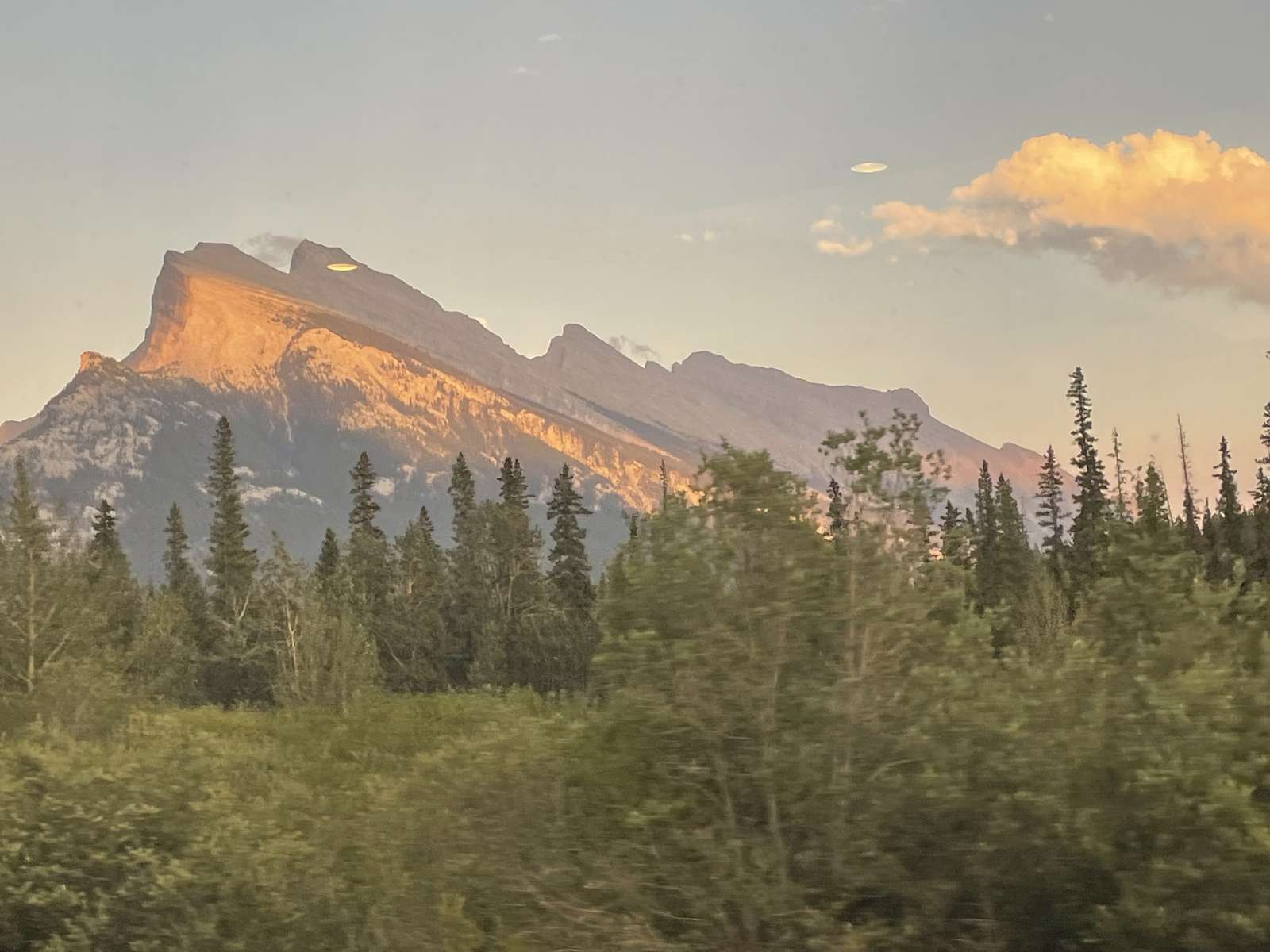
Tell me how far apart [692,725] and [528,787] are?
2216 millimetres

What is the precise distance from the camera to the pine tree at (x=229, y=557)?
103188 millimetres

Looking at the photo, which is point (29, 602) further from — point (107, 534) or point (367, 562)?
point (107, 534)

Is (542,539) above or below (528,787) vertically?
above

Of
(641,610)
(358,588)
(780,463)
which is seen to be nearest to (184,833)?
(641,610)

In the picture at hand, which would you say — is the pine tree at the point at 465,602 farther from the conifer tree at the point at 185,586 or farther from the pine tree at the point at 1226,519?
the pine tree at the point at 1226,519

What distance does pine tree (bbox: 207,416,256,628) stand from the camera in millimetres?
103188

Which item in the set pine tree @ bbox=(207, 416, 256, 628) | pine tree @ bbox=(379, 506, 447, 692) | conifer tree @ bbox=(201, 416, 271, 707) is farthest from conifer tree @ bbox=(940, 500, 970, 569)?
pine tree @ bbox=(207, 416, 256, 628)

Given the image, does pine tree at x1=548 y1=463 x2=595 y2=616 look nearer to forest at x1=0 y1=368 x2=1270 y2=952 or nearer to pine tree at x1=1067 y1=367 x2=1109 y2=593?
pine tree at x1=1067 y1=367 x2=1109 y2=593

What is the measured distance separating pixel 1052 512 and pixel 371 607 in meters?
66.0

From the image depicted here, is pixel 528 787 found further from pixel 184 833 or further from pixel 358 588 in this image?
pixel 358 588

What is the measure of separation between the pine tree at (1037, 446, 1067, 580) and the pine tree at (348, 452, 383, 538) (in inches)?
2458

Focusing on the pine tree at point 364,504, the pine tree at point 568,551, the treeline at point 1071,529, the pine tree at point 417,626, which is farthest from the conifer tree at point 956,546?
the pine tree at point 364,504

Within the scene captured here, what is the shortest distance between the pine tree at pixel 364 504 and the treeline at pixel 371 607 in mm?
261

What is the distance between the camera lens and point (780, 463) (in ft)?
42.5
